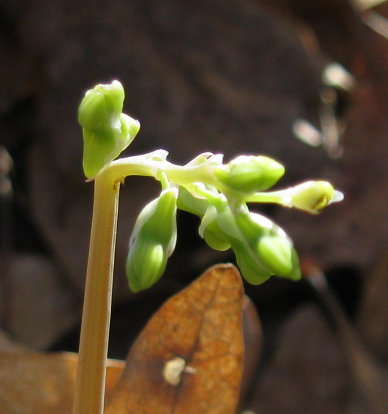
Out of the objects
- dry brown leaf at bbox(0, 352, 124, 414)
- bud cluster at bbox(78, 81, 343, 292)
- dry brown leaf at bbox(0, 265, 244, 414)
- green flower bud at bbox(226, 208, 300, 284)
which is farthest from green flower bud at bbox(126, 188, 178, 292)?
dry brown leaf at bbox(0, 352, 124, 414)

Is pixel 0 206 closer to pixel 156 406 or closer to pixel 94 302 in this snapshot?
pixel 156 406

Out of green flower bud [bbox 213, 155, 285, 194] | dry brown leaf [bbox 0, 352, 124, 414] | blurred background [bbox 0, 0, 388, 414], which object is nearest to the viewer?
green flower bud [bbox 213, 155, 285, 194]

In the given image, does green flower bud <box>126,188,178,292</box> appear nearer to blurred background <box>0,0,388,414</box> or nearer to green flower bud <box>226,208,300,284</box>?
green flower bud <box>226,208,300,284</box>

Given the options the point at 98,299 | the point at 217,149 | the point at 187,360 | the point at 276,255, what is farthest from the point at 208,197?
the point at 217,149

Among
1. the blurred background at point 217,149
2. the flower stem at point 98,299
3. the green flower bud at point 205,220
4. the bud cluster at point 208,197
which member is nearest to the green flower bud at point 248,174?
the bud cluster at point 208,197

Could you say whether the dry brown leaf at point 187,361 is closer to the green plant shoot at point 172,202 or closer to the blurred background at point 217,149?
the green plant shoot at point 172,202
